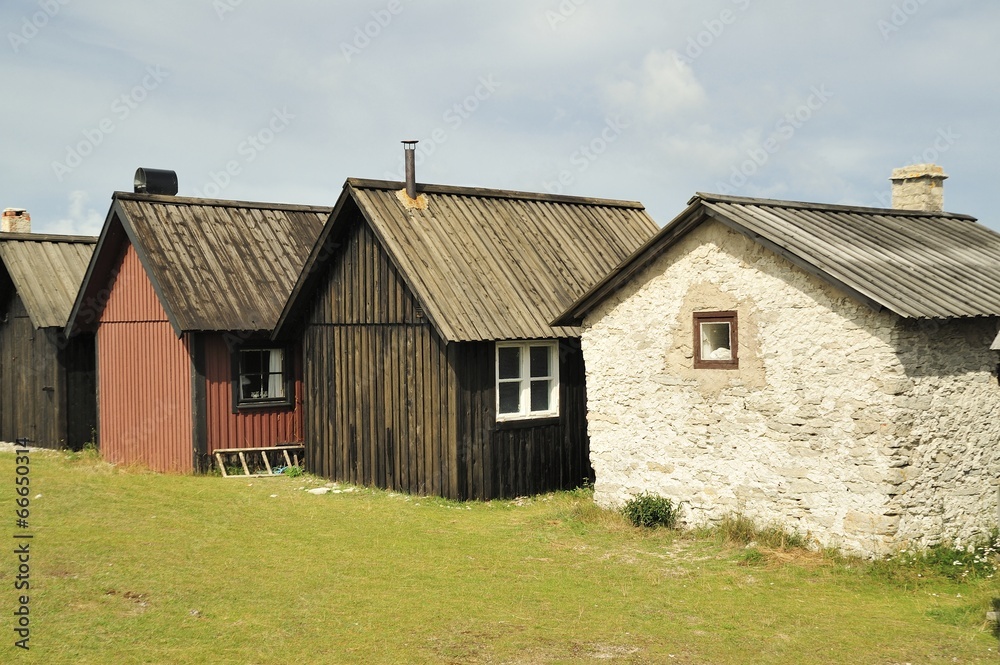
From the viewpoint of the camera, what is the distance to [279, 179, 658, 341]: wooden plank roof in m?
18.0

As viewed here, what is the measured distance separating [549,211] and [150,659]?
48.6 ft

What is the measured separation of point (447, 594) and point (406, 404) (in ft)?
23.6

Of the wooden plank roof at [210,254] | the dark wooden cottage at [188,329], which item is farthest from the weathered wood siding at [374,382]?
the wooden plank roof at [210,254]

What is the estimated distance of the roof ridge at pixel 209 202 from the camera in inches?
910

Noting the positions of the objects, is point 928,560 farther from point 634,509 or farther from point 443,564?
point 443,564

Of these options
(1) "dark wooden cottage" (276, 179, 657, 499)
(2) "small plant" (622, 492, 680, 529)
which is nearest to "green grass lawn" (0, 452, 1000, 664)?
(2) "small plant" (622, 492, 680, 529)

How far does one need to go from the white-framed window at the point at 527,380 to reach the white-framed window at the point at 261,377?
650cm

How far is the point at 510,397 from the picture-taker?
730 inches

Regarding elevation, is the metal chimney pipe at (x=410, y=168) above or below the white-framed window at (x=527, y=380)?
above

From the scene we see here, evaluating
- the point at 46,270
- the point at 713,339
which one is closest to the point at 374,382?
the point at 713,339

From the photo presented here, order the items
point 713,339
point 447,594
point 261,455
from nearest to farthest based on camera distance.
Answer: point 447,594 < point 713,339 < point 261,455

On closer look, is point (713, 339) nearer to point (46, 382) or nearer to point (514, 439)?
point (514, 439)

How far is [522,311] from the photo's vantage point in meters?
18.5

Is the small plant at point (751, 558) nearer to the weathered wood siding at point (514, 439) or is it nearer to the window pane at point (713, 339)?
the window pane at point (713, 339)
